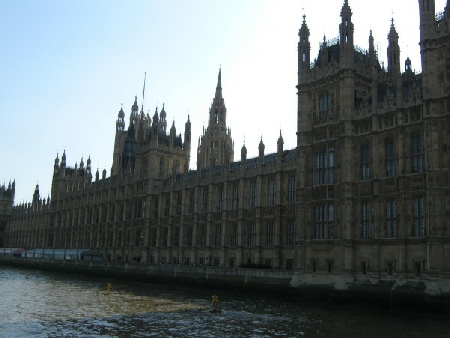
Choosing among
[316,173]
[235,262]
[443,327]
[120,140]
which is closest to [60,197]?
[120,140]

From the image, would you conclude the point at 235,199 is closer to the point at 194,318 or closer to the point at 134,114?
the point at 194,318

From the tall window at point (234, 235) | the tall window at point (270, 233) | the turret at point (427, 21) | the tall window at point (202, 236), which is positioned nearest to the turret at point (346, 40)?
the turret at point (427, 21)

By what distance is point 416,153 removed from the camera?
4509 cm

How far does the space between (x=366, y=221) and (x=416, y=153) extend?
7944 millimetres

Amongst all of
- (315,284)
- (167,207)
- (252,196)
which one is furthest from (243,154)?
(315,284)

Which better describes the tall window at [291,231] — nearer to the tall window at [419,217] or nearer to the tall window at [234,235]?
the tall window at [234,235]

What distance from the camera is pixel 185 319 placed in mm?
36844

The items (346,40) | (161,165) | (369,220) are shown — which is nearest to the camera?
(369,220)

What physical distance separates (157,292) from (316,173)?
22.8 meters

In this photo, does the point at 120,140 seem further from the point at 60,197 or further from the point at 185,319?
the point at 185,319

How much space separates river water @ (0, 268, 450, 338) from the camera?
3133 centimetres

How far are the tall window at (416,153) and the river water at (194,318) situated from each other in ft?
41.2

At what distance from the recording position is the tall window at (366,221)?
4791cm

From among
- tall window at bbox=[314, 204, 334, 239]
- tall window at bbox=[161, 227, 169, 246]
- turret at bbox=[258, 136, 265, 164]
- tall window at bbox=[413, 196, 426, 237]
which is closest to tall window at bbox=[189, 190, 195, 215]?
tall window at bbox=[161, 227, 169, 246]
